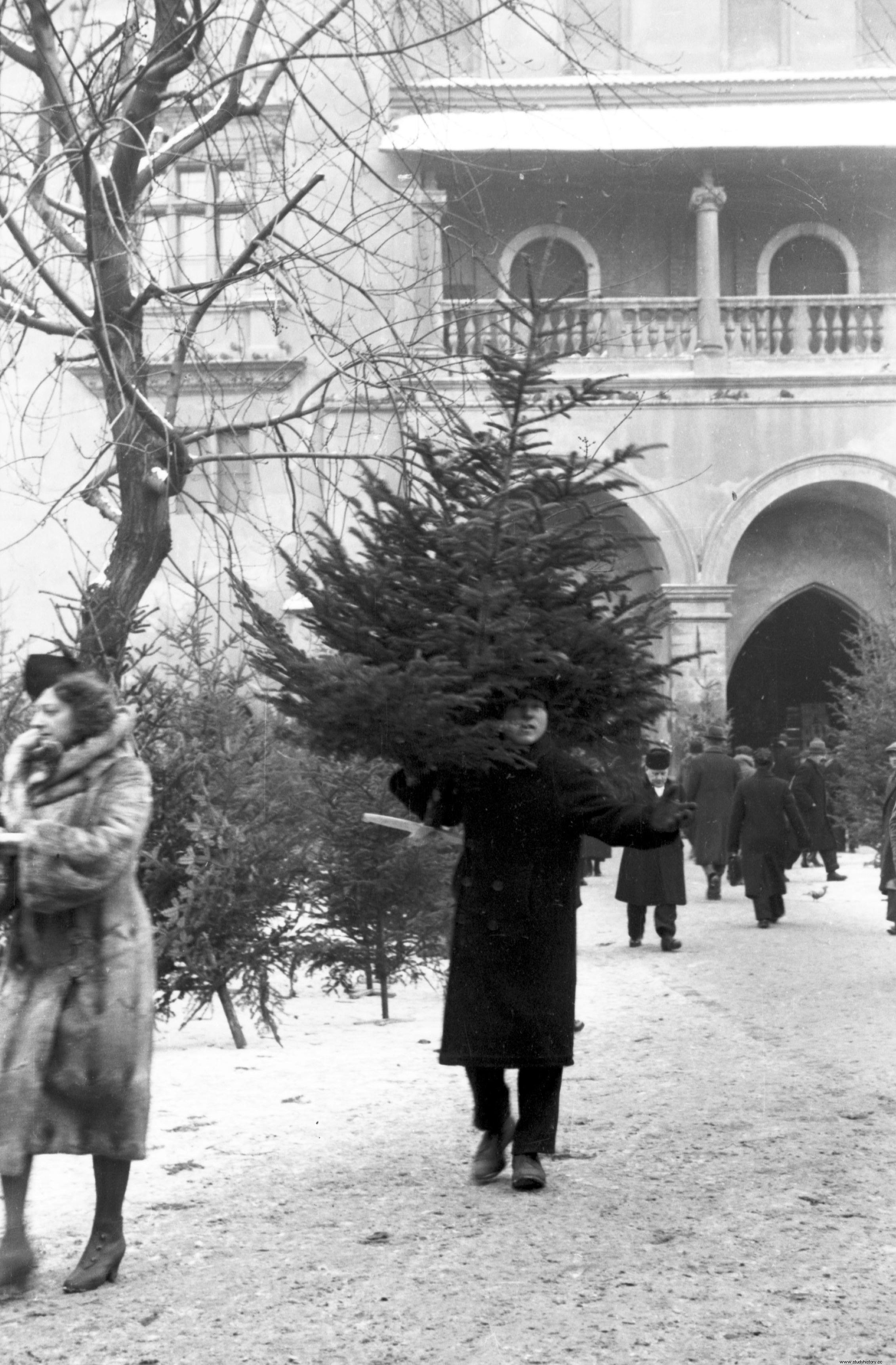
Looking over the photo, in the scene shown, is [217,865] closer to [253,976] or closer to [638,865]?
[253,976]

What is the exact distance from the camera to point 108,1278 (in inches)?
191

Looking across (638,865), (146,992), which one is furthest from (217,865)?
(638,865)

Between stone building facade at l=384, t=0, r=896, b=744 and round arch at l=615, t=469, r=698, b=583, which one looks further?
round arch at l=615, t=469, r=698, b=583

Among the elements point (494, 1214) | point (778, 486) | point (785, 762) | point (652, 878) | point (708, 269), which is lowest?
point (494, 1214)

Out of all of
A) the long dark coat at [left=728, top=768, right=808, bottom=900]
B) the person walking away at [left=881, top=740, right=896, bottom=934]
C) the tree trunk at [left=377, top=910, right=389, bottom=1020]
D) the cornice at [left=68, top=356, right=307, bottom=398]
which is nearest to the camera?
the cornice at [left=68, top=356, right=307, bottom=398]

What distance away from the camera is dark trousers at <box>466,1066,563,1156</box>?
6027 mm

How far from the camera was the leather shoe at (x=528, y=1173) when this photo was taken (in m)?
5.95

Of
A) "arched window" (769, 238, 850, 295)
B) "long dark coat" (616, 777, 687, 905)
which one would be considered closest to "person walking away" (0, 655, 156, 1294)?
"long dark coat" (616, 777, 687, 905)

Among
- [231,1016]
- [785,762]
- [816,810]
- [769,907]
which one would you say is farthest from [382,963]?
[785,762]

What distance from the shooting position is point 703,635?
990 inches

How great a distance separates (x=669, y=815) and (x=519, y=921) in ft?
2.28

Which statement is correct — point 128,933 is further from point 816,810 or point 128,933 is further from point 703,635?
point 703,635

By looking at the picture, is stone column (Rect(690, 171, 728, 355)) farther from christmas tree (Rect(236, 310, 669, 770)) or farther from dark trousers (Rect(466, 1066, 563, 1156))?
dark trousers (Rect(466, 1066, 563, 1156))

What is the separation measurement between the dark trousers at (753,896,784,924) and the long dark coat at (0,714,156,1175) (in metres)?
11.9
